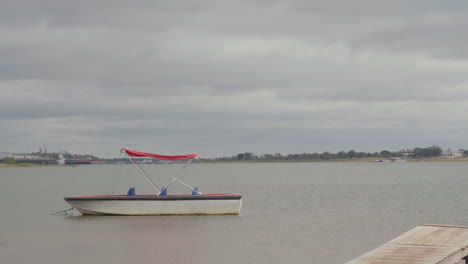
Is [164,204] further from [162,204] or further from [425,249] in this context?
[425,249]

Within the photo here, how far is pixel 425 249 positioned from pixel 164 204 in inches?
847

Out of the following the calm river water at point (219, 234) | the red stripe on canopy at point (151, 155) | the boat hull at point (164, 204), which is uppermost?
the red stripe on canopy at point (151, 155)

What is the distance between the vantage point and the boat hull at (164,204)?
36281 mm

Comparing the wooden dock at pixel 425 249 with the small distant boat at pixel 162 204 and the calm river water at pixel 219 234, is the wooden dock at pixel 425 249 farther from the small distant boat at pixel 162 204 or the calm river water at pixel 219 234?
the small distant boat at pixel 162 204

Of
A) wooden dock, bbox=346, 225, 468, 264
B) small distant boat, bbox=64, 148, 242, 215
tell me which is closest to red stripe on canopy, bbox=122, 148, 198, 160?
small distant boat, bbox=64, 148, 242, 215

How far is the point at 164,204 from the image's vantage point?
36.2 m

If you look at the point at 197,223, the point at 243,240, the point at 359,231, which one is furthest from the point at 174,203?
the point at 359,231


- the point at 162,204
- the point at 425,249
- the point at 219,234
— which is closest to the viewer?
the point at 425,249

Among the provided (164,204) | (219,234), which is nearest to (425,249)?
(219,234)

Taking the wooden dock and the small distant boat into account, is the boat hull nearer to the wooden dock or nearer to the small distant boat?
the small distant boat

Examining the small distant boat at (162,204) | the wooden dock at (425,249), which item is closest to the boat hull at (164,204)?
the small distant boat at (162,204)

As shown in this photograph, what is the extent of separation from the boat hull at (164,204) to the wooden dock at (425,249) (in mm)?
18138

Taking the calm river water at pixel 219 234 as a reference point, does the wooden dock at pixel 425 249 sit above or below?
above

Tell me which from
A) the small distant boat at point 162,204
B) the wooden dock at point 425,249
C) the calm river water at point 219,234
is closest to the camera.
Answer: the wooden dock at point 425,249
